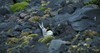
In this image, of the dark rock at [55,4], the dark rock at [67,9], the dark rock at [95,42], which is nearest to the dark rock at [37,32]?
the dark rock at [67,9]

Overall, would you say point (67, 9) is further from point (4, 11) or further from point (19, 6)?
point (4, 11)

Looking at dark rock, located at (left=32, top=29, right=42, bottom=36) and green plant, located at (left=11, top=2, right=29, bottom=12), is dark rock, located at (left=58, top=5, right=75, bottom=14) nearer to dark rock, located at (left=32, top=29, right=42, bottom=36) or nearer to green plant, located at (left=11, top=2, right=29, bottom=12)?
dark rock, located at (left=32, top=29, right=42, bottom=36)

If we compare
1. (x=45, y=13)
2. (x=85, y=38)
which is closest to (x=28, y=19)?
(x=45, y=13)

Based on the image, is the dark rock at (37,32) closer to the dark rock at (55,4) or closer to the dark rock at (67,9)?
the dark rock at (67,9)

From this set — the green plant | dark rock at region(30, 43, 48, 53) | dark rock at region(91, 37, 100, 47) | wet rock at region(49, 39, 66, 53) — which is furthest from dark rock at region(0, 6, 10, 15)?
dark rock at region(91, 37, 100, 47)

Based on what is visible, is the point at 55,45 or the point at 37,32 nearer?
the point at 55,45

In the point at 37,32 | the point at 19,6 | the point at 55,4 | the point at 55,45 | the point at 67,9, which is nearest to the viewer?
the point at 55,45

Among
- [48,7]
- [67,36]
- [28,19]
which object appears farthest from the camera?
[48,7]

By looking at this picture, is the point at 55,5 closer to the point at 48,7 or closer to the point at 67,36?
the point at 48,7

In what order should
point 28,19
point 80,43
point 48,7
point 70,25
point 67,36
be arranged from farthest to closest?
1. point 48,7
2. point 28,19
3. point 70,25
4. point 67,36
5. point 80,43

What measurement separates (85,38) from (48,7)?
3.89 m

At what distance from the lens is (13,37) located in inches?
420

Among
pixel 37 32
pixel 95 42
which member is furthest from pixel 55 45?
pixel 37 32

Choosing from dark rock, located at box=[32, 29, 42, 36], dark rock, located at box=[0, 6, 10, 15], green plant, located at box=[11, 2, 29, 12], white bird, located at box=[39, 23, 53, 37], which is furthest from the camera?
green plant, located at box=[11, 2, 29, 12]
